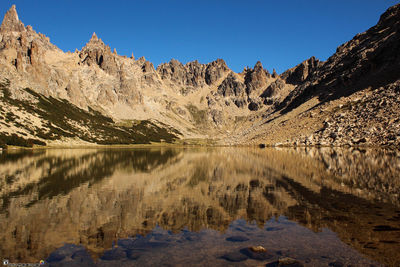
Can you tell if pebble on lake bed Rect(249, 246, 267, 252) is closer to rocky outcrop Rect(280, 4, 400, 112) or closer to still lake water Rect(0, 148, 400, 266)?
still lake water Rect(0, 148, 400, 266)

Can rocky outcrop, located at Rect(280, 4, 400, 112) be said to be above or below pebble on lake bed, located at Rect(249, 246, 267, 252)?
above

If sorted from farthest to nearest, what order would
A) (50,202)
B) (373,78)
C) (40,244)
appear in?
(373,78) → (50,202) → (40,244)

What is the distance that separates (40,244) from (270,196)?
20840mm

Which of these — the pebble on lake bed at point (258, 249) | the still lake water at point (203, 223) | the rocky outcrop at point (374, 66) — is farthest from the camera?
the rocky outcrop at point (374, 66)

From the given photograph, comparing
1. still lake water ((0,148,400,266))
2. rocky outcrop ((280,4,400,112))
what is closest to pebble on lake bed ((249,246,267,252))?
still lake water ((0,148,400,266))

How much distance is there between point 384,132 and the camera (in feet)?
335

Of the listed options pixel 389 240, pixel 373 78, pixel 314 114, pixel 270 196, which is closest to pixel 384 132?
pixel 314 114

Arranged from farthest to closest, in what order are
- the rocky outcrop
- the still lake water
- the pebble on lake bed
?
the rocky outcrop
the pebble on lake bed
the still lake water

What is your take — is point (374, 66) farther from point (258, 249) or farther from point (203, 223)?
point (258, 249)

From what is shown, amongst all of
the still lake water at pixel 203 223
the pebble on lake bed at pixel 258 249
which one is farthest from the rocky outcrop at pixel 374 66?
the pebble on lake bed at pixel 258 249

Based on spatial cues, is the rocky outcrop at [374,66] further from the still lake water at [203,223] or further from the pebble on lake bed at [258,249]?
the pebble on lake bed at [258,249]

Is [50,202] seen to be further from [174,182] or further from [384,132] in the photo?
[384,132]

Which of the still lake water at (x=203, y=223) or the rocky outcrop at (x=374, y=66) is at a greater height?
the rocky outcrop at (x=374, y=66)

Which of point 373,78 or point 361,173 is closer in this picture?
point 361,173
